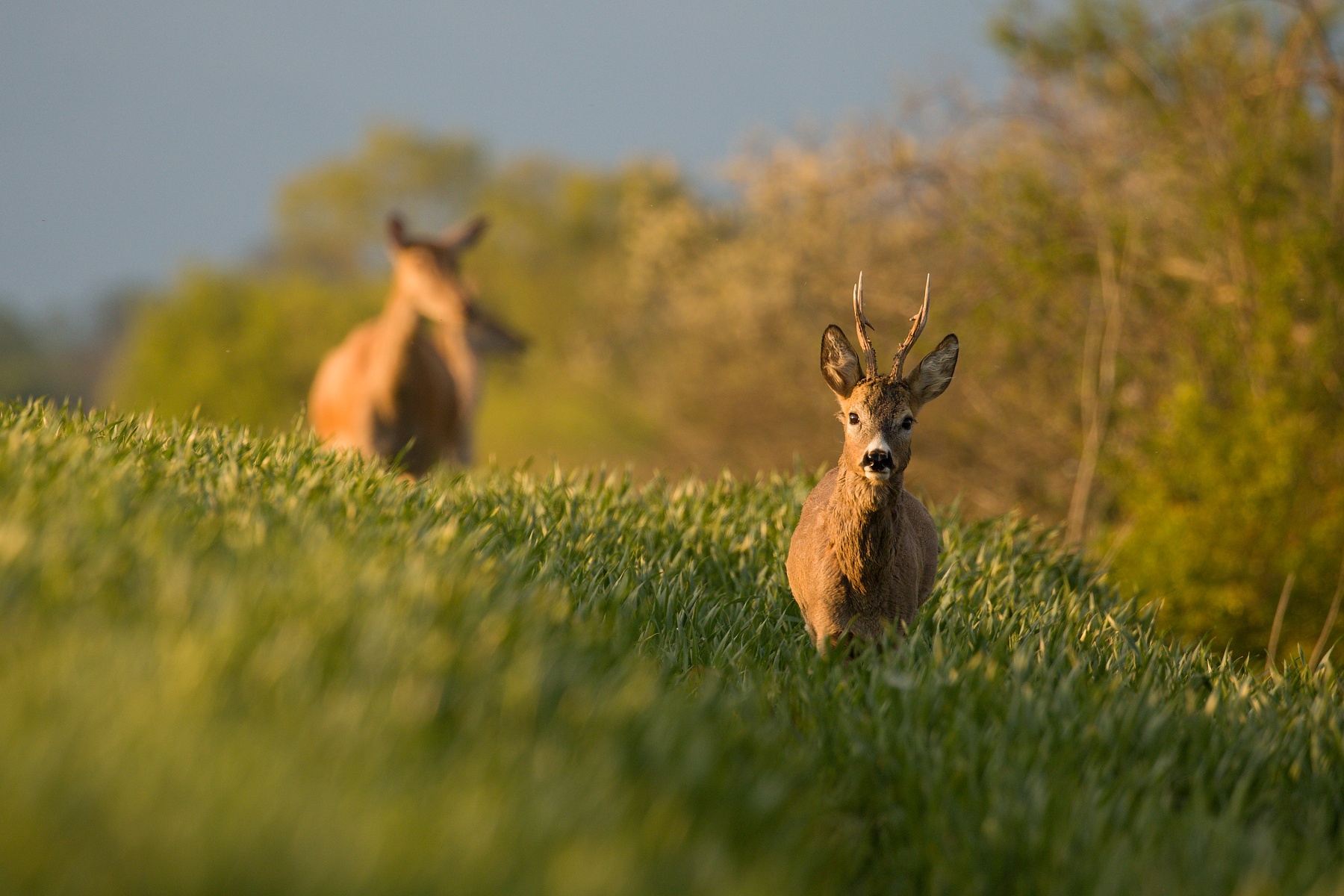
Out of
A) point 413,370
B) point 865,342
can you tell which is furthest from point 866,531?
point 413,370

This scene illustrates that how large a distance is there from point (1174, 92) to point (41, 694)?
12693 mm

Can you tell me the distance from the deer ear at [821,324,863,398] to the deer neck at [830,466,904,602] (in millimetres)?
387

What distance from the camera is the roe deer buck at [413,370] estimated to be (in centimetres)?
1115

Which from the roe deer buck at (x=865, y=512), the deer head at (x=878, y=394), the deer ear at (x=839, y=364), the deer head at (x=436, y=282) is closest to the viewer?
the deer head at (x=878, y=394)

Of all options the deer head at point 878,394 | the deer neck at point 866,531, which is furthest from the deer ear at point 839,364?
the deer neck at point 866,531

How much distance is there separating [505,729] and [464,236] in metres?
9.86

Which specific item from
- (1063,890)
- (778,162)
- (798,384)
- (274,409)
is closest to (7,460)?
(1063,890)

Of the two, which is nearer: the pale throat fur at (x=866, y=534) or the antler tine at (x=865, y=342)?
the pale throat fur at (x=866, y=534)

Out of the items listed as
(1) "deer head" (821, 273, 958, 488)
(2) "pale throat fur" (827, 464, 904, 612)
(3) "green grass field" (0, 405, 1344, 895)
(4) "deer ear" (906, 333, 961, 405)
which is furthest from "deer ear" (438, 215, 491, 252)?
(2) "pale throat fur" (827, 464, 904, 612)

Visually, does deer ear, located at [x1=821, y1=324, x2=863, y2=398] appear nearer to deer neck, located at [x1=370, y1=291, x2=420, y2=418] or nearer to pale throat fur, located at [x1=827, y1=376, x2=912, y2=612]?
pale throat fur, located at [x1=827, y1=376, x2=912, y2=612]

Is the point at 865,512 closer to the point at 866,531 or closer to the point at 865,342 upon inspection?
the point at 866,531

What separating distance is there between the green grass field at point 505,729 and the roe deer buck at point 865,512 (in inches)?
12.0

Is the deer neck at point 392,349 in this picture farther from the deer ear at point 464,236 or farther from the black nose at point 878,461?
the black nose at point 878,461

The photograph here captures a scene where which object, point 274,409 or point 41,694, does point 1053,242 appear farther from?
point 274,409
